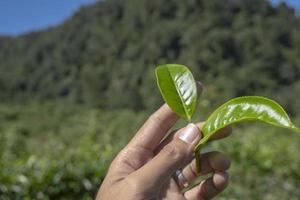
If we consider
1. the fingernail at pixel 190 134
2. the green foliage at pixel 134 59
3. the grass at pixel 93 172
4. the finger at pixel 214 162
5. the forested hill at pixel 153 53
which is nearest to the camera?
the fingernail at pixel 190 134

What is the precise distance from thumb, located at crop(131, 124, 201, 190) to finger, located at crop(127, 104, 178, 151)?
0.68 ft

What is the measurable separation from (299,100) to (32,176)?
27277 mm

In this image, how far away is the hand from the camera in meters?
1.22

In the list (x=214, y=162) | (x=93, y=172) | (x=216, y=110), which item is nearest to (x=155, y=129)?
(x=214, y=162)

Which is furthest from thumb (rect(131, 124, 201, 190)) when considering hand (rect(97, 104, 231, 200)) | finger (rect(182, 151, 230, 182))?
finger (rect(182, 151, 230, 182))

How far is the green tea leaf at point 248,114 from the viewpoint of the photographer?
3.48 feet

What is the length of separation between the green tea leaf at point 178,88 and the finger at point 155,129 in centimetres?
18

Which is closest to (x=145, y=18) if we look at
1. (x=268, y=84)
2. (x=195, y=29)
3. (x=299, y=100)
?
(x=195, y=29)

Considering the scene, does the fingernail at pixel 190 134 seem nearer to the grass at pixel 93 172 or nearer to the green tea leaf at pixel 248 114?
the green tea leaf at pixel 248 114

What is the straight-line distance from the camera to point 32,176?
3125 millimetres

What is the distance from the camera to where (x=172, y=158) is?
121 cm

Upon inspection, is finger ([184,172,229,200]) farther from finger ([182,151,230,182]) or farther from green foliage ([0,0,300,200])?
green foliage ([0,0,300,200])

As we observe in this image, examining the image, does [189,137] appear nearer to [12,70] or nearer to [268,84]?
[268,84]

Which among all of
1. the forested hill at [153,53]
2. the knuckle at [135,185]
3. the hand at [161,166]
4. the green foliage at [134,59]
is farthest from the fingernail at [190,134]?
the forested hill at [153,53]
